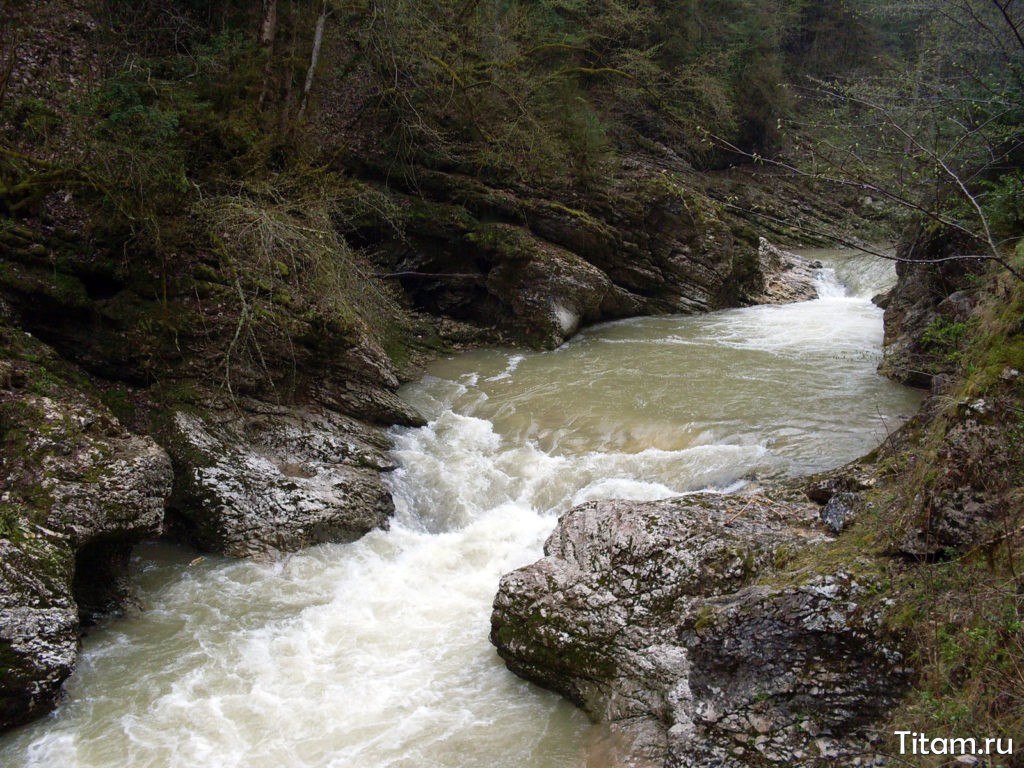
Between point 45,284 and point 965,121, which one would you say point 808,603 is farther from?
point 965,121

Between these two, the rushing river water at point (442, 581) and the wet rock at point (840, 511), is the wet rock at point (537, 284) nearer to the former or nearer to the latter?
the rushing river water at point (442, 581)

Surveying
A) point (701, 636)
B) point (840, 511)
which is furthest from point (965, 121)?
point (701, 636)

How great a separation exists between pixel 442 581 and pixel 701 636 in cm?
332

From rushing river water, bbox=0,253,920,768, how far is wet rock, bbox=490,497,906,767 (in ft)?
1.35

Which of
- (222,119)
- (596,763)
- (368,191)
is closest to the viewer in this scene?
(596,763)

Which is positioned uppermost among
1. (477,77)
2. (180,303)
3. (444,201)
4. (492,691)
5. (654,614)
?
(477,77)

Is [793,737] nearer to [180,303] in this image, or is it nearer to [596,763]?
[596,763]

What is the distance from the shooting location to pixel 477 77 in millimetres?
14258

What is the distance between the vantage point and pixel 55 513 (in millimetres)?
5793

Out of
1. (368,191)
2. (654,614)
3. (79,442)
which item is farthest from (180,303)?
(654,614)

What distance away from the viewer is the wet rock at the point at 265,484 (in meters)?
7.25

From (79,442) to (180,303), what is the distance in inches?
94.0

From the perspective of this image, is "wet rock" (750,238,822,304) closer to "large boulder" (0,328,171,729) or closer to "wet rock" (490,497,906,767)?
"wet rock" (490,497,906,767)

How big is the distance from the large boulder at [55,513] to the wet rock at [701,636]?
3.38 meters
